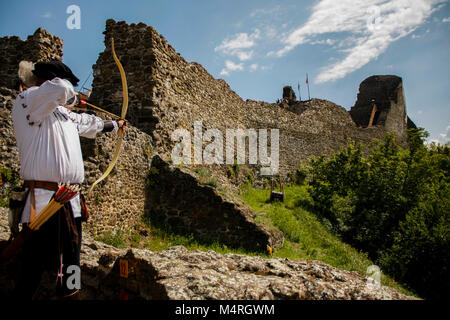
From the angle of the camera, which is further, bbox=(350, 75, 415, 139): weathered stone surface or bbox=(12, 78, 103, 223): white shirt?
bbox=(350, 75, 415, 139): weathered stone surface

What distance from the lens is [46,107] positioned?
256 cm

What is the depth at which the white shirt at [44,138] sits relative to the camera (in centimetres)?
255

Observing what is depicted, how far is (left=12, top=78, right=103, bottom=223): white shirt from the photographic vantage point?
2.55 metres

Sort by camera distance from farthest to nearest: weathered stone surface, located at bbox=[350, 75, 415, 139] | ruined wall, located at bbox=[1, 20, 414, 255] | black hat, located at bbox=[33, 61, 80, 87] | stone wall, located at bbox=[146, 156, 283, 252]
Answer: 1. weathered stone surface, located at bbox=[350, 75, 415, 139]
2. stone wall, located at bbox=[146, 156, 283, 252]
3. ruined wall, located at bbox=[1, 20, 414, 255]
4. black hat, located at bbox=[33, 61, 80, 87]

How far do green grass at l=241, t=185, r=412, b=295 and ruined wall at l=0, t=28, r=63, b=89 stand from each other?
812cm

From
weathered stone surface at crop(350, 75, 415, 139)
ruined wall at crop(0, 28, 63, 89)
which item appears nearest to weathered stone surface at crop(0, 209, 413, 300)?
ruined wall at crop(0, 28, 63, 89)

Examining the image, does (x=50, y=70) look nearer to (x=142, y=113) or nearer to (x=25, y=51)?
(x=142, y=113)

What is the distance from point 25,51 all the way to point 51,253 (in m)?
9.23

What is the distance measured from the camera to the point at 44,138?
265cm

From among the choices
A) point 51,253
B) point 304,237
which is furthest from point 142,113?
point 51,253

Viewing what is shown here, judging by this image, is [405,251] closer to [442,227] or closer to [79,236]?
[442,227]

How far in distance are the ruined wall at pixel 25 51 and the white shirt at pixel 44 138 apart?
8.13 m

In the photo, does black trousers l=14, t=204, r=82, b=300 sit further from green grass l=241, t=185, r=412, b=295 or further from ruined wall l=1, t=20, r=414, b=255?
green grass l=241, t=185, r=412, b=295

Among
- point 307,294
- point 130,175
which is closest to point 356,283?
point 307,294
